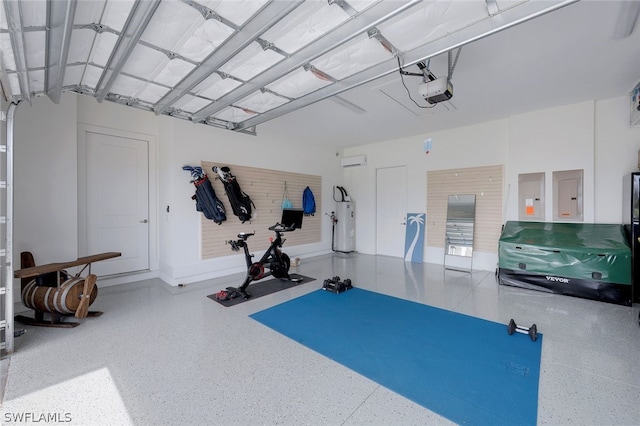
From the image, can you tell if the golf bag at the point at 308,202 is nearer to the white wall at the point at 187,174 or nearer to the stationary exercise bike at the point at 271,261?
the white wall at the point at 187,174

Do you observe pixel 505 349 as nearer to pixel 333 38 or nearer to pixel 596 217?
pixel 333 38

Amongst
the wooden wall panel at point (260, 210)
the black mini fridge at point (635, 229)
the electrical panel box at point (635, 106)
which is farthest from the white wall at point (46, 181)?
the electrical panel box at point (635, 106)

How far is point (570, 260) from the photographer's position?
4.04m

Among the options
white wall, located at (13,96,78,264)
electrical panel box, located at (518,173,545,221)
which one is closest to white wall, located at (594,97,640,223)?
electrical panel box, located at (518,173,545,221)

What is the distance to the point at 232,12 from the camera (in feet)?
6.33

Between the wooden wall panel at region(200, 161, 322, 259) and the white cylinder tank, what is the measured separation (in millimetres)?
559

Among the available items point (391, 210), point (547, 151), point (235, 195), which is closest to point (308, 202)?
point (235, 195)

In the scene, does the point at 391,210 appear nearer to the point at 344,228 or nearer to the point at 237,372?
the point at 344,228

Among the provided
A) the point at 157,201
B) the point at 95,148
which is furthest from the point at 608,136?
the point at 95,148

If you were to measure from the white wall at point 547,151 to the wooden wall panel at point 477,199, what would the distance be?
132 millimetres

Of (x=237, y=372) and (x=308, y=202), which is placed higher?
(x=308, y=202)

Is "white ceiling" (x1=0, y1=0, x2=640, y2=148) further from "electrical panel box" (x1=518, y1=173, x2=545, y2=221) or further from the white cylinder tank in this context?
the white cylinder tank

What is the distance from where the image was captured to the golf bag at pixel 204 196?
4.71 metres

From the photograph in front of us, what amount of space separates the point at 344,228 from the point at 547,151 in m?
4.58
